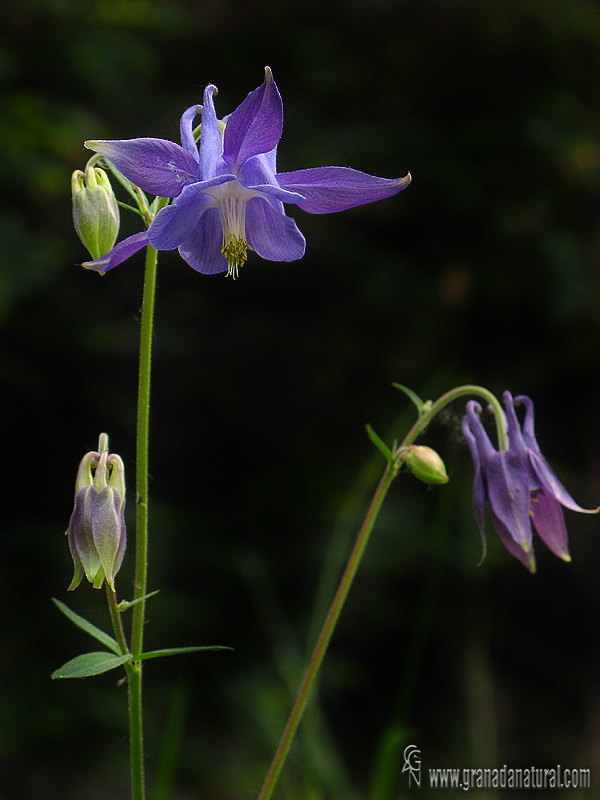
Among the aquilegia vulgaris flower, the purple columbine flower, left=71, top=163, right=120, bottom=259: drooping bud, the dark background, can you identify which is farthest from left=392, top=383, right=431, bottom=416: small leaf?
the dark background

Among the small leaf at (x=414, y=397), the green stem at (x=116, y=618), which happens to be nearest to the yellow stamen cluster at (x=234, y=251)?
the small leaf at (x=414, y=397)

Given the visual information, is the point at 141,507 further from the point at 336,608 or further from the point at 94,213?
the point at 94,213

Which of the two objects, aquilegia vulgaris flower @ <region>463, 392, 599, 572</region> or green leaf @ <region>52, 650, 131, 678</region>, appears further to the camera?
aquilegia vulgaris flower @ <region>463, 392, 599, 572</region>

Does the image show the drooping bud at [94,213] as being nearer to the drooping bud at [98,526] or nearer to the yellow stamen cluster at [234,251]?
the yellow stamen cluster at [234,251]

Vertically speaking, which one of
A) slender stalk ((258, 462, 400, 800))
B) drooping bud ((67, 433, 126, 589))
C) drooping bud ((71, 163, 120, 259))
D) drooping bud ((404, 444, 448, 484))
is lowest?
slender stalk ((258, 462, 400, 800))

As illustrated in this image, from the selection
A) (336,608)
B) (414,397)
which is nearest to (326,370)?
(414,397)

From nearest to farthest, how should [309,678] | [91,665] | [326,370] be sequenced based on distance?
A: 1. [91,665]
2. [309,678]
3. [326,370]

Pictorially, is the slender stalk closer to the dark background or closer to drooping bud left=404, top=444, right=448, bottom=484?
drooping bud left=404, top=444, right=448, bottom=484
